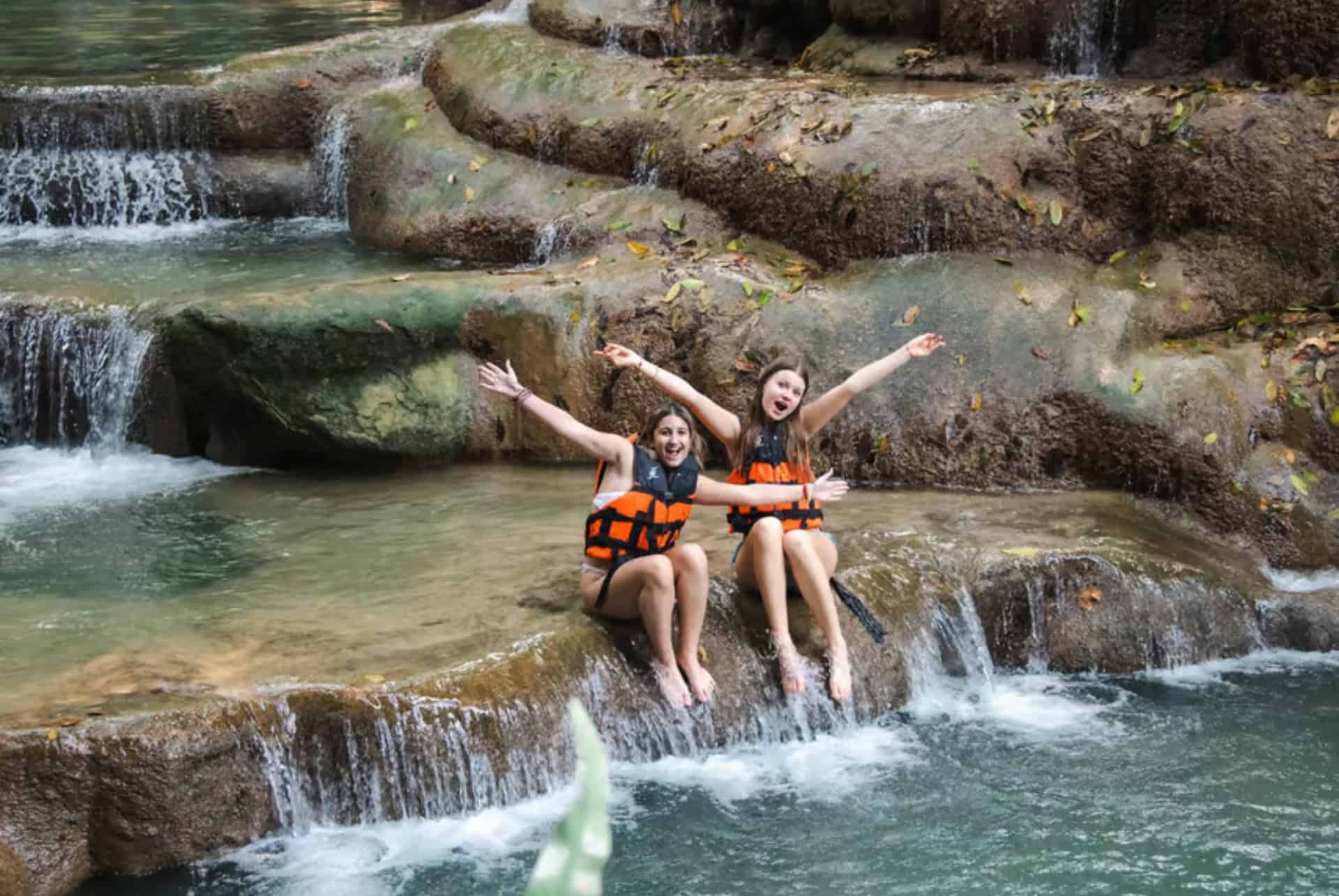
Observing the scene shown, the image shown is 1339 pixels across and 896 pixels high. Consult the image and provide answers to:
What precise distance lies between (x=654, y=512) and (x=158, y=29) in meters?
13.1

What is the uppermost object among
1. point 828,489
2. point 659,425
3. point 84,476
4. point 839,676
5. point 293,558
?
point 659,425

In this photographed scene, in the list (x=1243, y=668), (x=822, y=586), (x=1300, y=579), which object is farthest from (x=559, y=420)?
(x=1300, y=579)

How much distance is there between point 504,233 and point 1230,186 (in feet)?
14.4

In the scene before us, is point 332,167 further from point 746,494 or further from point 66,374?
point 746,494

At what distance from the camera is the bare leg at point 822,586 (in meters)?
6.28

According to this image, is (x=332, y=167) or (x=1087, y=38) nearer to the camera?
(x=1087, y=38)

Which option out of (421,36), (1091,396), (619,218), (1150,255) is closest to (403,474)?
(619,218)

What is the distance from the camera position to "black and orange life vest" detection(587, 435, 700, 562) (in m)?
5.91

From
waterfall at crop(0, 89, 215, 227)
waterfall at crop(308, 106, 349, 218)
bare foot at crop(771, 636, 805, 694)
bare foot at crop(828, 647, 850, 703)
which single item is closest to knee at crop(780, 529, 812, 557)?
bare foot at crop(771, 636, 805, 694)

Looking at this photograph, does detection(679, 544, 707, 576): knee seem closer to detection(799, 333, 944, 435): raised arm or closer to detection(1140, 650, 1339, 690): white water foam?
detection(799, 333, 944, 435): raised arm

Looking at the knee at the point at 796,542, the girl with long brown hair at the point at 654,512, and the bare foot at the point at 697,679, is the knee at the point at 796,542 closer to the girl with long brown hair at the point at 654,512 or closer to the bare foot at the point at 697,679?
the girl with long brown hair at the point at 654,512

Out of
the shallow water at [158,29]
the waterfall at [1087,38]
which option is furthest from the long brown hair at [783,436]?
the shallow water at [158,29]

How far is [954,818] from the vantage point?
5812 millimetres

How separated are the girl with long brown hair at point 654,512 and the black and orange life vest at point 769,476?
218 millimetres
